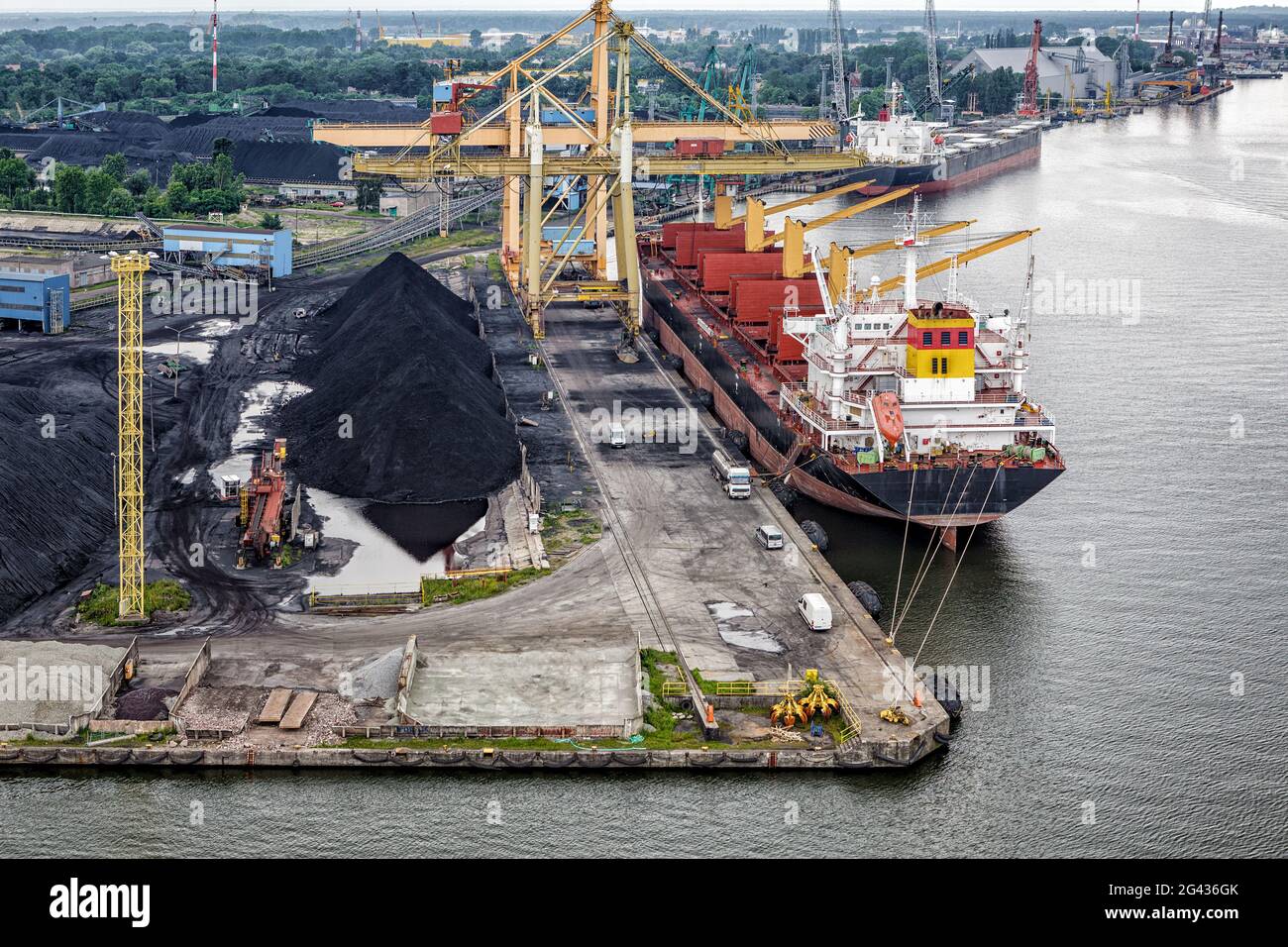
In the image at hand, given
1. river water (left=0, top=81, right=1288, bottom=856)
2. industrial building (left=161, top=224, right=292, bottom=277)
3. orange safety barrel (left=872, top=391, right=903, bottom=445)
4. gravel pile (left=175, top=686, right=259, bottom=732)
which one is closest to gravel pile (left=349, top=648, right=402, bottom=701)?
gravel pile (left=175, top=686, right=259, bottom=732)

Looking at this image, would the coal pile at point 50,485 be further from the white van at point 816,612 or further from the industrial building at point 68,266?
the white van at point 816,612

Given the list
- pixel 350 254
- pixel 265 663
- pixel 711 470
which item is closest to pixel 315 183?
pixel 350 254

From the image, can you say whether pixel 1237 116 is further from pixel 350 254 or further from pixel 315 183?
pixel 350 254

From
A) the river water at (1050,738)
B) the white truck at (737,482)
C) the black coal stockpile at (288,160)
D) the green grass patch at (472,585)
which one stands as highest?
the black coal stockpile at (288,160)

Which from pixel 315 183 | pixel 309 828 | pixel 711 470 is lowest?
pixel 309 828

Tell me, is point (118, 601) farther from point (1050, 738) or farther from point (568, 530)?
point (1050, 738)

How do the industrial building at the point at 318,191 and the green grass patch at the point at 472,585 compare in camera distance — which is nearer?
the green grass patch at the point at 472,585

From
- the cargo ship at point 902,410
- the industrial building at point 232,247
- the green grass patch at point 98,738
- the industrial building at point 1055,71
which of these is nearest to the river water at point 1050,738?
the green grass patch at point 98,738
